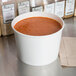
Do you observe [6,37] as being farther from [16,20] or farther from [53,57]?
[53,57]

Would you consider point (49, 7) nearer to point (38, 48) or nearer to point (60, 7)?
point (60, 7)

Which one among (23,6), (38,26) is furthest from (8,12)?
(38,26)

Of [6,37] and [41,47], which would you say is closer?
[41,47]

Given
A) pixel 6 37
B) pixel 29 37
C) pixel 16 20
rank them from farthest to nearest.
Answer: pixel 6 37 → pixel 16 20 → pixel 29 37

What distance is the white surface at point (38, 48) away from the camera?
0.58 meters

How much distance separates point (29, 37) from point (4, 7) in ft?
0.78

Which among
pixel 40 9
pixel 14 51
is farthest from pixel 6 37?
pixel 40 9

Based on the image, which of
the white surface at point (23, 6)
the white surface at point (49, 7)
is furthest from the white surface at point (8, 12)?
the white surface at point (49, 7)

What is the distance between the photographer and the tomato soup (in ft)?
2.04

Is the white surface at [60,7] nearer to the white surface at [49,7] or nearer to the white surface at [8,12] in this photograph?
the white surface at [49,7]

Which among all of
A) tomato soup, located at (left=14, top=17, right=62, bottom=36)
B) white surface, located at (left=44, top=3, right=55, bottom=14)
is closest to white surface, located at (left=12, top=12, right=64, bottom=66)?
tomato soup, located at (left=14, top=17, right=62, bottom=36)

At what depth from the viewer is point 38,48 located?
1.97ft

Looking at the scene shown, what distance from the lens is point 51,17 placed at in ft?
Answer: 2.32

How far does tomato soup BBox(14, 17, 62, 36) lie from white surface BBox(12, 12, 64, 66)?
0.02m
